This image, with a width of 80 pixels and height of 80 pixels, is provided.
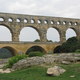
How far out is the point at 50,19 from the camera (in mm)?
64625

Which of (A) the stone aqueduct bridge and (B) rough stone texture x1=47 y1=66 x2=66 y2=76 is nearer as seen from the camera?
(B) rough stone texture x1=47 y1=66 x2=66 y2=76

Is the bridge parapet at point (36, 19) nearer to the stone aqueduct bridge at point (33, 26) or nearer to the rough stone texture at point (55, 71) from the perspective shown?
the stone aqueduct bridge at point (33, 26)

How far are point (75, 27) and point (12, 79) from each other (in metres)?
53.3

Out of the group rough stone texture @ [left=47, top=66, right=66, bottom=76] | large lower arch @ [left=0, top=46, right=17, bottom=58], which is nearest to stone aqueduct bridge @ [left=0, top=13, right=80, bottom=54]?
large lower arch @ [left=0, top=46, right=17, bottom=58]

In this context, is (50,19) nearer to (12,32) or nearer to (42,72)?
(12,32)

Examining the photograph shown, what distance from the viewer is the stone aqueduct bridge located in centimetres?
5615

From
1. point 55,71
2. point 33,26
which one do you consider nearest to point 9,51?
point 33,26

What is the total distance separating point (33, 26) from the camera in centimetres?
6144

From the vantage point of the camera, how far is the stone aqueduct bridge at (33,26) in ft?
184

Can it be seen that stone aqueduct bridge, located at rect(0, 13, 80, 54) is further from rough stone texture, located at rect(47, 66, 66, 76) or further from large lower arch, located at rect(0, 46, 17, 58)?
rough stone texture, located at rect(47, 66, 66, 76)

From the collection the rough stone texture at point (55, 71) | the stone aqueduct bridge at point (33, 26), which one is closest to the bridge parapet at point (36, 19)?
the stone aqueduct bridge at point (33, 26)

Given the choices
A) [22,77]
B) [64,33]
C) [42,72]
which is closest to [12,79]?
[22,77]

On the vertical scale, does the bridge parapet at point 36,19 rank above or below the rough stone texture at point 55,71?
above

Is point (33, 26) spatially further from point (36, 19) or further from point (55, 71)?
point (55, 71)
